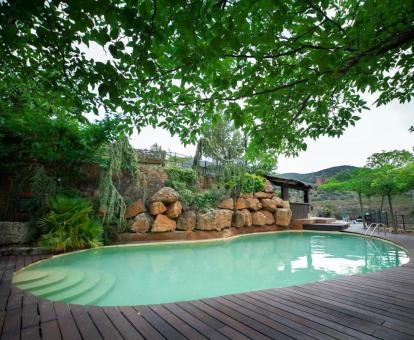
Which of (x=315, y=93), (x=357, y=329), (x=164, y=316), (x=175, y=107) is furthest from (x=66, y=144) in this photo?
(x=357, y=329)

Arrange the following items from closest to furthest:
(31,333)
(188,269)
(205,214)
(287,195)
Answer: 1. (31,333)
2. (188,269)
3. (205,214)
4. (287,195)

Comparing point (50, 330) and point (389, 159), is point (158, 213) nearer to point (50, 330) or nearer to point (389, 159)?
point (50, 330)

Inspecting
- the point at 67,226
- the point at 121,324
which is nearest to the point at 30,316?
the point at 121,324

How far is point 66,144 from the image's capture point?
25.8ft

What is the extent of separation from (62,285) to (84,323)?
8.22ft

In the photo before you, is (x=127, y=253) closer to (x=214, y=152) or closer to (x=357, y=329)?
(x=357, y=329)

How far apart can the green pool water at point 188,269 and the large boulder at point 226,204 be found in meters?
2.49

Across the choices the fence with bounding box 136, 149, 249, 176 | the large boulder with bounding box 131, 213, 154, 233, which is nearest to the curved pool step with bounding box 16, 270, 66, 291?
the large boulder with bounding box 131, 213, 154, 233

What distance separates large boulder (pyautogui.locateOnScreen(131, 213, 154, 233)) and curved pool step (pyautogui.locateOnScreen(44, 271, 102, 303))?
13.2 feet

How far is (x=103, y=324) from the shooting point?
222 cm

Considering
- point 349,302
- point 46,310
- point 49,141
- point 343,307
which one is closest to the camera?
point 46,310

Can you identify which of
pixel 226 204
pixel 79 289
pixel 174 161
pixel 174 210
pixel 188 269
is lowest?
pixel 188 269

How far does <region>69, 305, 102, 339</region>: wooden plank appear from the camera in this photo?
2.03 m

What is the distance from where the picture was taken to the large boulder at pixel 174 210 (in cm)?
1022
